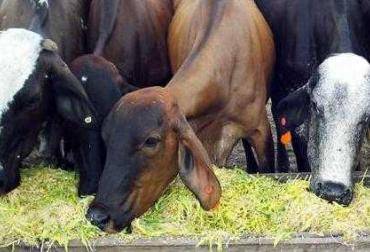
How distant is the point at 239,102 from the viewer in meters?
5.01

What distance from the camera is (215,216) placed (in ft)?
13.9

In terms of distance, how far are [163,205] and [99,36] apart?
5.25ft

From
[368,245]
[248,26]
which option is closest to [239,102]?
[248,26]

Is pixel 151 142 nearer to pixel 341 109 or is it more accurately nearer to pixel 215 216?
pixel 215 216

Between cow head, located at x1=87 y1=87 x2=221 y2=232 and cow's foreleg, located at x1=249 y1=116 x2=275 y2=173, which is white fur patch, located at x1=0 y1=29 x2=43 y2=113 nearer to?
cow head, located at x1=87 y1=87 x2=221 y2=232

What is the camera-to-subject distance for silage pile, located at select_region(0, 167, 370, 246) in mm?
4102

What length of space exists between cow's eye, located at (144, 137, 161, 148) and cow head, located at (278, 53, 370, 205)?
35.9 inches

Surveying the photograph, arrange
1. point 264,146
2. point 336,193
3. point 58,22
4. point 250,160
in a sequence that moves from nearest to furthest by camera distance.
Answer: point 336,193
point 264,146
point 58,22
point 250,160

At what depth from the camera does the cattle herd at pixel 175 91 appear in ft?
13.6

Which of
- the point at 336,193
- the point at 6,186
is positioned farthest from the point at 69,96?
the point at 336,193

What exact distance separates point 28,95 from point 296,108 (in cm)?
159

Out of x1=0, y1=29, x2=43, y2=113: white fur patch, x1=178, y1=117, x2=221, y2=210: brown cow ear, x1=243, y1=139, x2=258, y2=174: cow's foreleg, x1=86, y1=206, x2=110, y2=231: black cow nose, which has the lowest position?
x1=243, y1=139, x2=258, y2=174: cow's foreleg

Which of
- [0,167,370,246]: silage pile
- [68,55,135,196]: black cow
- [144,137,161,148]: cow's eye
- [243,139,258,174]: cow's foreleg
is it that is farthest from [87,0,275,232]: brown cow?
[243,139,258,174]: cow's foreleg

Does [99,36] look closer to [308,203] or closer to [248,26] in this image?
[248,26]
